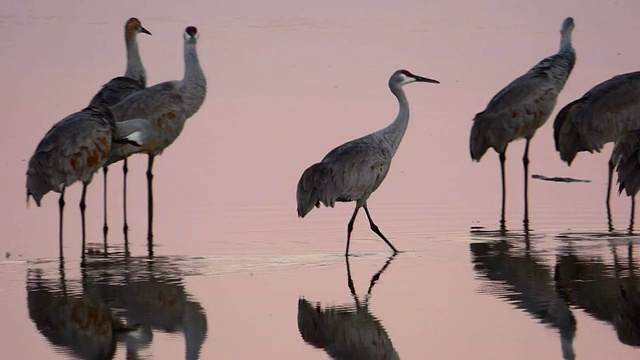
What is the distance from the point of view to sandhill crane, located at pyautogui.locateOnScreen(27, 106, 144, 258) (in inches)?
548

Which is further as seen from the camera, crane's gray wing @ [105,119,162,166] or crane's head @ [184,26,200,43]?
crane's head @ [184,26,200,43]

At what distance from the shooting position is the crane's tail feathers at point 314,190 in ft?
43.5

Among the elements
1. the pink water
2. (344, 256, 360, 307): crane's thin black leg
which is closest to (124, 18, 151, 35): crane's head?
the pink water

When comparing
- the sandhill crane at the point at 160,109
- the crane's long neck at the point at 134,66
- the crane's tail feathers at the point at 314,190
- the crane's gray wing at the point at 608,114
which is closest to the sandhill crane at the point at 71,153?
the sandhill crane at the point at 160,109

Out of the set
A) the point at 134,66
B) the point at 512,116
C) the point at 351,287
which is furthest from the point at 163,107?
the point at 351,287

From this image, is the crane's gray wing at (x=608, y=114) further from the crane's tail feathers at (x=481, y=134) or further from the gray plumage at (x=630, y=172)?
the gray plumage at (x=630, y=172)

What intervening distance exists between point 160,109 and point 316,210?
183cm

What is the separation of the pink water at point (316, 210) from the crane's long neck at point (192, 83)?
0.94 metres

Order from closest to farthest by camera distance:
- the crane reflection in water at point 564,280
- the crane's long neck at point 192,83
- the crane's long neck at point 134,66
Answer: the crane reflection in water at point 564,280 → the crane's long neck at point 192,83 → the crane's long neck at point 134,66

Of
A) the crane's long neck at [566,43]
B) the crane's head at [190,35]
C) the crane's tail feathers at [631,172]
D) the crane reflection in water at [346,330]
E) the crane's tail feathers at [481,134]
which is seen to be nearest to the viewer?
the crane reflection in water at [346,330]

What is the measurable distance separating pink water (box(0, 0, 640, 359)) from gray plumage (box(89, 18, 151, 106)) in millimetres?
994

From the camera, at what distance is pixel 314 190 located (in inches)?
524

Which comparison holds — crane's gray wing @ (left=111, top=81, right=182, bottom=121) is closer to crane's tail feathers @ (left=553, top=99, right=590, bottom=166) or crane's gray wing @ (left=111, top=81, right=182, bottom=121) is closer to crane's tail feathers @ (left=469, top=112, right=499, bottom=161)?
crane's tail feathers @ (left=469, top=112, right=499, bottom=161)

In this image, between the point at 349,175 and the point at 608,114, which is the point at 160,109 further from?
the point at 608,114
